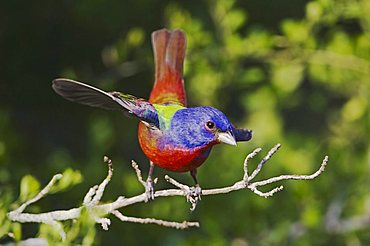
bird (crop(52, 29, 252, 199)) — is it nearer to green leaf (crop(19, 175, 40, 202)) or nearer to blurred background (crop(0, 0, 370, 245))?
green leaf (crop(19, 175, 40, 202))

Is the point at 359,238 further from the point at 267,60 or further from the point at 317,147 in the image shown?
the point at 267,60

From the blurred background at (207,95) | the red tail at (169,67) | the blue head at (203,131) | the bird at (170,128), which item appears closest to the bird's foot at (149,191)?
the bird at (170,128)

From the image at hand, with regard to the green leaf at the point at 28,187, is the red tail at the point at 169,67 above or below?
above

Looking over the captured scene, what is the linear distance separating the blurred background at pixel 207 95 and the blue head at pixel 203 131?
902mm

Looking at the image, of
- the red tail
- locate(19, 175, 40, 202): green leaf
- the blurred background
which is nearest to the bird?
the red tail

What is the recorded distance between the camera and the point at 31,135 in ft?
12.3

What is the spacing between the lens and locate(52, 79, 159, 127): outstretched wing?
5.95 feet

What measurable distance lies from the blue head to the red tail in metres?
0.20

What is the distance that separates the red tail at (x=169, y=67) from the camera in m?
2.23

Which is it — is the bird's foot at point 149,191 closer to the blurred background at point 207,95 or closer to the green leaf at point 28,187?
the green leaf at point 28,187

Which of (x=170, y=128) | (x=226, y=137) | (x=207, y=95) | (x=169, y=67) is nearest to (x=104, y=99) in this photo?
(x=170, y=128)

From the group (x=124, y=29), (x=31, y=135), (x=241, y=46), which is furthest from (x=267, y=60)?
(x=31, y=135)

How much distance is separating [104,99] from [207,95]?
4.46 ft

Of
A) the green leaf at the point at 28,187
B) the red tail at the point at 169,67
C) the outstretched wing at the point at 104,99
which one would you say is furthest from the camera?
the red tail at the point at 169,67
